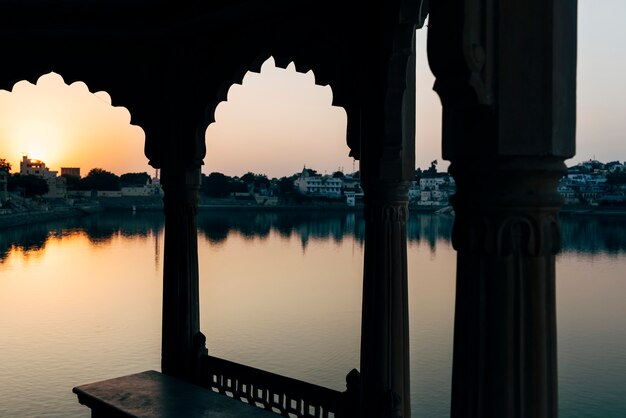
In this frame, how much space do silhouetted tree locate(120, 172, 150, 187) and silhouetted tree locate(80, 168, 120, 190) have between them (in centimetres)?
356

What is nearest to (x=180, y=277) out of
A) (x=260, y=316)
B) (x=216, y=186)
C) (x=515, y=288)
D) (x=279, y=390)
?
(x=279, y=390)

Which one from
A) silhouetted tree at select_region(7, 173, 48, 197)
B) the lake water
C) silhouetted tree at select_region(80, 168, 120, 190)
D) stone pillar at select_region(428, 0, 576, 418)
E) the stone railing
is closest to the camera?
stone pillar at select_region(428, 0, 576, 418)

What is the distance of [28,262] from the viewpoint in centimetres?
4278

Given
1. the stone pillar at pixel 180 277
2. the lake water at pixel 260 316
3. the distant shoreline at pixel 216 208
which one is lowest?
the lake water at pixel 260 316

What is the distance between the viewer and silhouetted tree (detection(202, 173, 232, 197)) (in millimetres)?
117688

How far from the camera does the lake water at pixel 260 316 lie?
63.0 feet

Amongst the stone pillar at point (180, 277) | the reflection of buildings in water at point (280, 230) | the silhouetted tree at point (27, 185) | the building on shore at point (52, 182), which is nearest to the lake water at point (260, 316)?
the reflection of buildings in water at point (280, 230)

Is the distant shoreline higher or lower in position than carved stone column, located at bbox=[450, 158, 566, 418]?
lower

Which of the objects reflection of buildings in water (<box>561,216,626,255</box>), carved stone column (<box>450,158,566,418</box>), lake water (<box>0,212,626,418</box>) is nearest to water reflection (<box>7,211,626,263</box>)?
reflection of buildings in water (<box>561,216,626,255</box>)

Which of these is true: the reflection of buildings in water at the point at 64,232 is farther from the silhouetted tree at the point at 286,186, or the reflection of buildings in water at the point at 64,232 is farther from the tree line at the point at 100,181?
the silhouetted tree at the point at 286,186

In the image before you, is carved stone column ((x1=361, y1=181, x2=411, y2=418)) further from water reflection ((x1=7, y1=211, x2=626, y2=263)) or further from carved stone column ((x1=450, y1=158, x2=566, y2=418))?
water reflection ((x1=7, y1=211, x2=626, y2=263))

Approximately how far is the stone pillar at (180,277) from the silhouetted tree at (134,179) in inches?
4776

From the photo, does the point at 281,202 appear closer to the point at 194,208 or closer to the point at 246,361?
the point at 246,361

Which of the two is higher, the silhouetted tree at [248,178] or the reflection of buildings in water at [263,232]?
the silhouetted tree at [248,178]
